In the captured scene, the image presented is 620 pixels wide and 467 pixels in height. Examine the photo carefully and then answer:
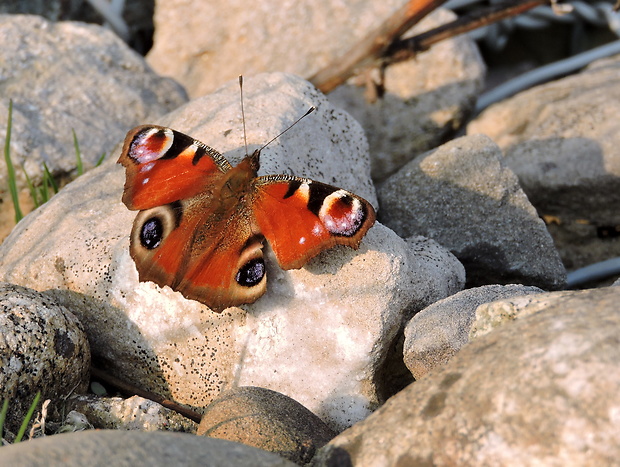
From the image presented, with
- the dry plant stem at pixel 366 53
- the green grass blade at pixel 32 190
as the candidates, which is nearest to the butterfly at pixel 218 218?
the green grass blade at pixel 32 190

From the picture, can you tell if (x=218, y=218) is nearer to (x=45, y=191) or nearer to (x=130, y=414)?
(x=130, y=414)

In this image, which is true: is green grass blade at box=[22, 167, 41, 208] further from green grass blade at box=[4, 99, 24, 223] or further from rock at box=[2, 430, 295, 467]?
rock at box=[2, 430, 295, 467]

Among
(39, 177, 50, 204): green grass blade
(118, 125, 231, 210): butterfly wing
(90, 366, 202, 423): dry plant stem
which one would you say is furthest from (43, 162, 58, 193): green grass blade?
(90, 366, 202, 423): dry plant stem

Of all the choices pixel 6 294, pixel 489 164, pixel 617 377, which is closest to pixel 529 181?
pixel 489 164

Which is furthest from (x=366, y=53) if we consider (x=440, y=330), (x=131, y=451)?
(x=131, y=451)

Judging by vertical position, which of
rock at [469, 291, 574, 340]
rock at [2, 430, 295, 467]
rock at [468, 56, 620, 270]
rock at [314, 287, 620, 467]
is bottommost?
rock at [468, 56, 620, 270]
